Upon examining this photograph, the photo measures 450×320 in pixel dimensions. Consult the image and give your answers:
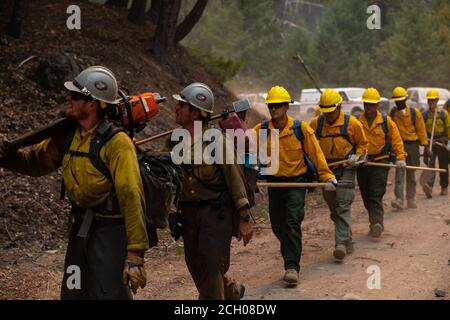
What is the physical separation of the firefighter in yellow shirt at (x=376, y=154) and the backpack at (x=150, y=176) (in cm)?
630

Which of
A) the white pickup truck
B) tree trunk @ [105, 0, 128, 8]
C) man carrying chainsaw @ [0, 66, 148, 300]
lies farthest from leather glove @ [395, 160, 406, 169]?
the white pickup truck

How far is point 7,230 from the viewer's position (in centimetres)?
1021

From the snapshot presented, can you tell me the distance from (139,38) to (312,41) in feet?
114

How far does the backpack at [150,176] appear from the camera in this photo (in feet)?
17.1

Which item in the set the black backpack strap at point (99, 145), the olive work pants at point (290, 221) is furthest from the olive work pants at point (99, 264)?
the olive work pants at point (290, 221)

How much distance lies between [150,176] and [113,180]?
34 cm

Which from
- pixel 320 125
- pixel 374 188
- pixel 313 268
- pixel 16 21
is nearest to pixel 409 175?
pixel 374 188

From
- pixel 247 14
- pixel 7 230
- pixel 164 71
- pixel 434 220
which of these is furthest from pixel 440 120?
pixel 247 14

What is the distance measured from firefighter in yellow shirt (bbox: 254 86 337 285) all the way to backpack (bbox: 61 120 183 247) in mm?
3204

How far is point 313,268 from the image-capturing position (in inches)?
382

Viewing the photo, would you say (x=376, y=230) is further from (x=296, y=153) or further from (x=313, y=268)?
(x=296, y=153)

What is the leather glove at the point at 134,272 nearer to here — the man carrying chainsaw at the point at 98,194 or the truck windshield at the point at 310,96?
the man carrying chainsaw at the point at 98,194

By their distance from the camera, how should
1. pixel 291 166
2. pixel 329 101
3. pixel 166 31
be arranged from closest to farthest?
pixel 291 166
pixel 329 101
pixel 166 31
